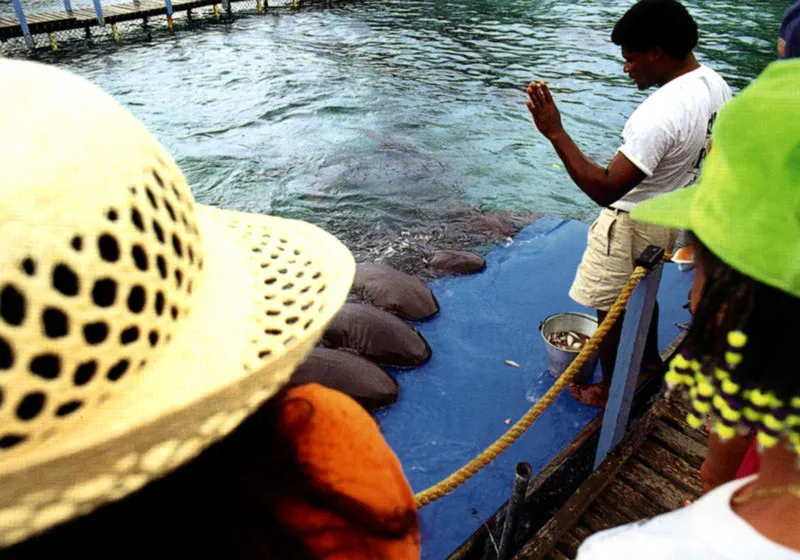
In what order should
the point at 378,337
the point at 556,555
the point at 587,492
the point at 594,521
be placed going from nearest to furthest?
1. the point at 556,555
2. the point at 594,521
3. the point at 587,492
4. the point at 378,337

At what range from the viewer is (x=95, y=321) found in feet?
2.09

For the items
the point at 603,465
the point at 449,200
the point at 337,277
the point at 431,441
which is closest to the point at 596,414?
the point at 603,465

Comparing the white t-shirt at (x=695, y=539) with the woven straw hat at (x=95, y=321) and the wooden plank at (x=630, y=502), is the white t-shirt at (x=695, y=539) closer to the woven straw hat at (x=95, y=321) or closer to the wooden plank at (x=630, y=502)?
the woven straw hat at (x=95, y=321)

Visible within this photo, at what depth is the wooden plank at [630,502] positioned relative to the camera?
99.8 inches

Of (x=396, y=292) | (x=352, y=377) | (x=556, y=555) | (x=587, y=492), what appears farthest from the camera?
(x=396, y=292)

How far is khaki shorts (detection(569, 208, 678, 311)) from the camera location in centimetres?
276

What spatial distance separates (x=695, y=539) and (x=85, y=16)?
65.9ft

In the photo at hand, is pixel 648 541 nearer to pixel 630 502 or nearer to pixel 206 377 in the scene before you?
pixel 206 377

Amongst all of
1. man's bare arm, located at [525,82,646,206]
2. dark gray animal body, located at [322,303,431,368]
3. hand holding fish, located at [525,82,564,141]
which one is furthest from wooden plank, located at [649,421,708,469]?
hand holding fish, located at [525,82,564,141]

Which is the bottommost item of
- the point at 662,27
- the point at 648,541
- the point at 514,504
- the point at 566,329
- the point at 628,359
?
the point at 566,329

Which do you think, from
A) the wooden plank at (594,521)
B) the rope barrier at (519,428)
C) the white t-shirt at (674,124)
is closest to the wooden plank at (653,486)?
the wooden plank at (594,521)

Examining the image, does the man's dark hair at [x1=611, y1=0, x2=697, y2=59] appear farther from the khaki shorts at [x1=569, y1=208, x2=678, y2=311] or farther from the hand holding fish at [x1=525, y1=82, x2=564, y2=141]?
the khaki shorts at [x1=569, y1=208, x2=678, y2=311]

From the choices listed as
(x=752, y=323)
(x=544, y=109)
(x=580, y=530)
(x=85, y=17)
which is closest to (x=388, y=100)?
(x=544, y=109)

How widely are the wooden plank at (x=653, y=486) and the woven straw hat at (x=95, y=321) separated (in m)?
2.42
